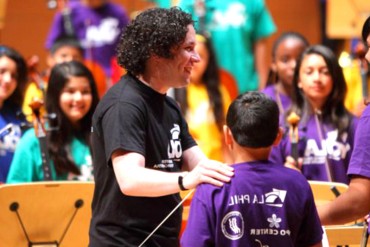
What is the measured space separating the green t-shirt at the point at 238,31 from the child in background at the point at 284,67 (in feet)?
2.05

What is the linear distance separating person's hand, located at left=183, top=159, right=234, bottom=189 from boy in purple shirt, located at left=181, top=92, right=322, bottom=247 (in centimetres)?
5

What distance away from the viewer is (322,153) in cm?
426

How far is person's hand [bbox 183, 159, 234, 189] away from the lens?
2539mm

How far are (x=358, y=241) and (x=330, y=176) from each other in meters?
1.17

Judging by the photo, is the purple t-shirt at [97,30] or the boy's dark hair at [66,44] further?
the purple t-shirt at [97,30]

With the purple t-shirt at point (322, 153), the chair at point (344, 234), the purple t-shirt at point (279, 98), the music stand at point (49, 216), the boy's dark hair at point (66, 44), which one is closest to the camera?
the chair at point (344, 234)

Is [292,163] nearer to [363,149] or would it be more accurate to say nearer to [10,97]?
[363,149]

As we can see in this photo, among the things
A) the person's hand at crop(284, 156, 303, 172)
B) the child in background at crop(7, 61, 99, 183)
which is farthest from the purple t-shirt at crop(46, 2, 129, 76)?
the person's hand at crop(284, 156, 303, 172)

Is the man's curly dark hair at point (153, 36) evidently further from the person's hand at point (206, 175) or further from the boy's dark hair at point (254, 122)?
the person's hand at point (206, 175)

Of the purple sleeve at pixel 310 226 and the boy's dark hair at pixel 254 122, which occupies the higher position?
the boy's dark hair at pixel 254 122

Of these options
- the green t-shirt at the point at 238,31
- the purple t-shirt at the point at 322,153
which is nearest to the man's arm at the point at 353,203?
the purple t-shirt at the point at 322,153

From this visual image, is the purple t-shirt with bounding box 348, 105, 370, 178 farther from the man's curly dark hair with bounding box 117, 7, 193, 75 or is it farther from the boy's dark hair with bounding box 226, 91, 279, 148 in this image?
the man's curly dark hair with bounding box 117, 7, 193, 75

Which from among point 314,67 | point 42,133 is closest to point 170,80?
point 42,133

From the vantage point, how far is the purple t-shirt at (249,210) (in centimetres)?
260
